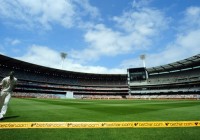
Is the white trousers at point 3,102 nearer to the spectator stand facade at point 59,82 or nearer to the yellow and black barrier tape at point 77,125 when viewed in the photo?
the yellow and black barrier tape at point 77,125

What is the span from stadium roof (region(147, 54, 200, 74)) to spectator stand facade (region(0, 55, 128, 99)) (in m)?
21.2

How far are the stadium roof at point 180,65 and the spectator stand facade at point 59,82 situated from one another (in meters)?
21.2

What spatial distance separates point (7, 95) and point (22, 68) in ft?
270

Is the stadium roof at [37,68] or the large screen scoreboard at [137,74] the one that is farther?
the large screen scoreboard at [137,74]

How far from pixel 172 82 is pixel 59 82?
56.8 meters

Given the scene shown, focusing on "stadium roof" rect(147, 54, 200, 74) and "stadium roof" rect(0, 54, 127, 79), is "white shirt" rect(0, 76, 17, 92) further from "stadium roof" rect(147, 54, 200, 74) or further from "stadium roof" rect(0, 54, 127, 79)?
"stadium roof" rect(147, 54, 200, 74)

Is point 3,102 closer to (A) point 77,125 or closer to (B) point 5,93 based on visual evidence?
(B) point 5,93

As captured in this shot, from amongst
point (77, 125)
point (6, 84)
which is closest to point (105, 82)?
point (6, 84)

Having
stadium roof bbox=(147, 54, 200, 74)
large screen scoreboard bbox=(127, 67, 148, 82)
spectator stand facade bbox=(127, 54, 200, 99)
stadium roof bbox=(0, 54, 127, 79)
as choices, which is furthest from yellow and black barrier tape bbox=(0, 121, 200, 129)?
large screen scoreboard bbox=(127, 67, 148, 82)

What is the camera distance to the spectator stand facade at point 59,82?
79.4 meters

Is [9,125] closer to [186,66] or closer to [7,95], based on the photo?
[7,95]

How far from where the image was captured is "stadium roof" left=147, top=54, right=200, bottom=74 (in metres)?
70.4

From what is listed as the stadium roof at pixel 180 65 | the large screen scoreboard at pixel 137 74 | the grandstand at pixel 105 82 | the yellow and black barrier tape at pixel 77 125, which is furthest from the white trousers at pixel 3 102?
the large screen scoreboard at pixel 137 74

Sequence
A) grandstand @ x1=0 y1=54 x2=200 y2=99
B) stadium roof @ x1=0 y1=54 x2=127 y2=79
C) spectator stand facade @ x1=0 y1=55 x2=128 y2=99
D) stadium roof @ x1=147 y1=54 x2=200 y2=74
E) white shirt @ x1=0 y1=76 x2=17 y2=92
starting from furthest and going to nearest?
spectator stand facade @ x1=0 y1=55 x2=128 y2=99
grandstand @ x1=0 y1=54 x2=200 y2=99
stadium roof @ x1=0 y1=54 x2=127 y2=79
stadium roof @ x1=147 y1=54 x2=200 y2=74
white shirt @ x1=0 y1=76 x2=17 y2=92
